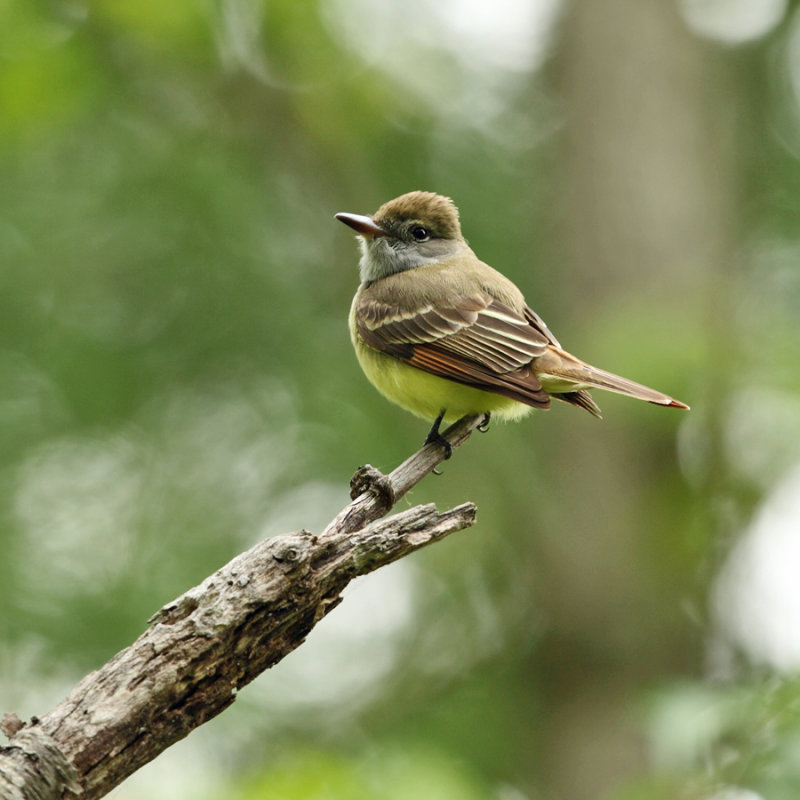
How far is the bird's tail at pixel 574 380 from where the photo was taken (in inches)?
197

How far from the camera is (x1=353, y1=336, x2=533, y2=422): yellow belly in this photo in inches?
213

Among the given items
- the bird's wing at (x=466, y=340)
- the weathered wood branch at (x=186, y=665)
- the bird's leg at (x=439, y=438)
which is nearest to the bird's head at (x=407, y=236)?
the bird's wing at (x=466, y=340)

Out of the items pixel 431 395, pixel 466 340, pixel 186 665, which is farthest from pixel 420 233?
pixel 186 665

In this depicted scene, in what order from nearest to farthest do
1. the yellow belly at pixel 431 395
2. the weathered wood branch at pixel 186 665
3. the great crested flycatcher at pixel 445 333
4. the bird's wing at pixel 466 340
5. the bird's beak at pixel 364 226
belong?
the weathered wood branch at pixel 186 665 < the bird's wing at pixel 466 340 < the great crested flycatcher at pixel 445 333 < the yellow belly at pixel 431 395 < the bird's beak at pixel 364 226

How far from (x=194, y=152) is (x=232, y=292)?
1.18m

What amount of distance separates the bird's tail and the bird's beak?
1368 mm

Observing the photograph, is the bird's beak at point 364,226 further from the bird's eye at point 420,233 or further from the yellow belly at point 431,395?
the yellow belly at point 431,395

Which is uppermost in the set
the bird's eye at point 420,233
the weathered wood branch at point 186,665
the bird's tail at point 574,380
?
the bird's eye at point 420,233

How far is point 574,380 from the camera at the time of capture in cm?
522

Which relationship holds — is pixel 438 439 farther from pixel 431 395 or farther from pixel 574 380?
pixel 574 380

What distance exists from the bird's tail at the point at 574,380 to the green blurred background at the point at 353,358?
161 centimetres

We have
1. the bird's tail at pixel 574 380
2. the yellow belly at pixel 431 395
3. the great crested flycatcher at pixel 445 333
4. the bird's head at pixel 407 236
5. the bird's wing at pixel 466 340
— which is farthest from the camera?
the bird's head at pixel 407 236

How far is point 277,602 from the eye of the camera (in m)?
3.17

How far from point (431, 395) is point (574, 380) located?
0.70 metres
